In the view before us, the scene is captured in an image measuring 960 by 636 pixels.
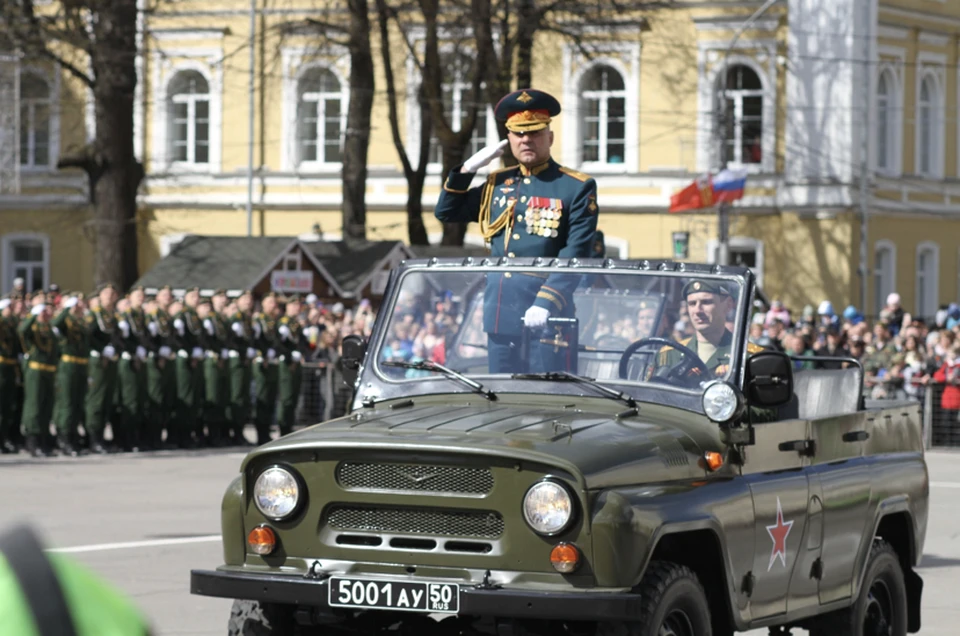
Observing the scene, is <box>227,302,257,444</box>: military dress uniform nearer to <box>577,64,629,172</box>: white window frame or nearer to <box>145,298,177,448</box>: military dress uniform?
<box>145,298,177,448</box>: military dress uniform

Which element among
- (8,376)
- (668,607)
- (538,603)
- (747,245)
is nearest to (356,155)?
(747,245)

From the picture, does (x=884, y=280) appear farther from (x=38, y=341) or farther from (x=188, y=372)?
(x=38, y=341)

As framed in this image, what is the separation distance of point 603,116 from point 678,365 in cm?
4068

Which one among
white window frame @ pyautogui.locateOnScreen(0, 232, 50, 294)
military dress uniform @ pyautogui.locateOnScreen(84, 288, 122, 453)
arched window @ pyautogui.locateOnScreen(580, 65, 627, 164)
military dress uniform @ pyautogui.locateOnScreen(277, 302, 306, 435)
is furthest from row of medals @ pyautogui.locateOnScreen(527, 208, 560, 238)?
white window frame @ pyautogui.locateOnScreen(0, 232, 50, 294)

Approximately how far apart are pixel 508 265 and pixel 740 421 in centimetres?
119

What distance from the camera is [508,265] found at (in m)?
7.57

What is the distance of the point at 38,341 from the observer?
69.2 ft

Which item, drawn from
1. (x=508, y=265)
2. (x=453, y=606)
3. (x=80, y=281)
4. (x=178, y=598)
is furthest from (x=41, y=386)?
(x=80, y=281)

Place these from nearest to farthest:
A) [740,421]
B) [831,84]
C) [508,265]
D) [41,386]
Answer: [740,421]
[508,265]
[41,386]
[831,84]

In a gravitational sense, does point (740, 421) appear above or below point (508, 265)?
below

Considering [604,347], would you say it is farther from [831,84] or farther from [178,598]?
[831,84]

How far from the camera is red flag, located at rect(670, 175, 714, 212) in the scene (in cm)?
4247

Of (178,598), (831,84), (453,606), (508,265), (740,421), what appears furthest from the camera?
(831,84)

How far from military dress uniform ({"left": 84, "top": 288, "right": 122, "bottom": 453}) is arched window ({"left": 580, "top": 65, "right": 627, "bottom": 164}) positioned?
26492 mm
